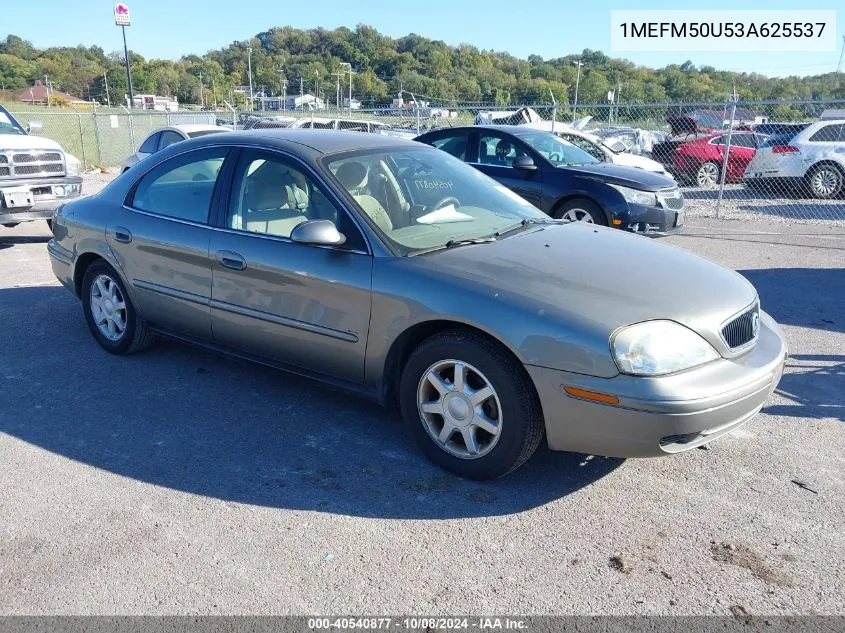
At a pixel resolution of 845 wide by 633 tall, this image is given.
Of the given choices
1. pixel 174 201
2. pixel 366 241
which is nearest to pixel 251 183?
pixel 174 201

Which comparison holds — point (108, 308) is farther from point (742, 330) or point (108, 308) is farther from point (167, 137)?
point (167, 137)

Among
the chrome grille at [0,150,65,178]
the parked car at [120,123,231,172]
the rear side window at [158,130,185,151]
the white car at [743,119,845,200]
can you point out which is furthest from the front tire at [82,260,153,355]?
the white car at [743,119,845,200]

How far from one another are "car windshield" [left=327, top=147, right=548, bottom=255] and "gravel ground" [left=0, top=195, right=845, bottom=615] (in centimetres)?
111

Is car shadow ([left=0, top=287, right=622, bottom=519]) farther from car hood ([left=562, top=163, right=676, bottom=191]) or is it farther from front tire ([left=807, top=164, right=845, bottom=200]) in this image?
front tire ([left=807, top=164, right=845, bottom=200])

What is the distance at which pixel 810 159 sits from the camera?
14289 mm

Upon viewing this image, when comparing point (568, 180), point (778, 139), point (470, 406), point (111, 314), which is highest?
point (778, 139)

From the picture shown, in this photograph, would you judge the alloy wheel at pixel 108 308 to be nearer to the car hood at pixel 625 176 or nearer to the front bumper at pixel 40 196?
the front bumper at pixel 40 196

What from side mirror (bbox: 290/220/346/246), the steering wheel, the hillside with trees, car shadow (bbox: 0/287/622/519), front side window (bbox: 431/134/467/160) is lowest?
car shadow (bbox: 0/287/622/519)

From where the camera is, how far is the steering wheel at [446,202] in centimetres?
418

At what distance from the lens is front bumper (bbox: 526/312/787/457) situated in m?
2.96

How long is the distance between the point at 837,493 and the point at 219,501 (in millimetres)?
2877

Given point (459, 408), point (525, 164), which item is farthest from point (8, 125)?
point (459, 408)

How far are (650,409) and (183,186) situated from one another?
3258 mm

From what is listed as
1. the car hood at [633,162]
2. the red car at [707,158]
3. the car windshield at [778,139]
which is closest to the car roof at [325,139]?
the car hood at [633,162]
